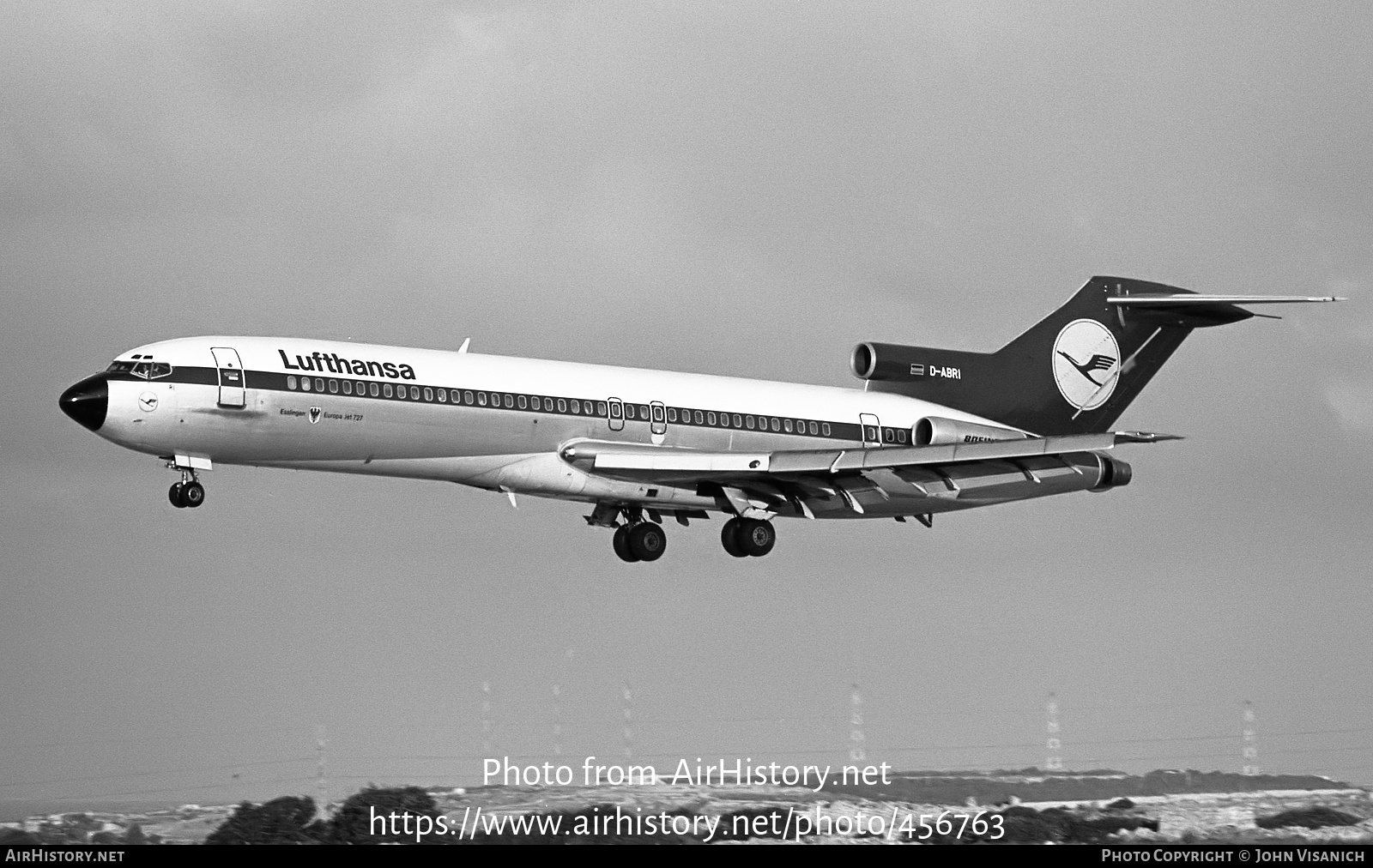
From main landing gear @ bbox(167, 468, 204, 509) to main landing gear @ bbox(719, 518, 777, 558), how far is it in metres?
12.1

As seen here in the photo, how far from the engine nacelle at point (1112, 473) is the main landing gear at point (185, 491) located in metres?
20.4

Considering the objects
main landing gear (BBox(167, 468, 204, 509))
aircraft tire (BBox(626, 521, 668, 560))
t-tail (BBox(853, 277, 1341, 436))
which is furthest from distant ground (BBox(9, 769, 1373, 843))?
t-tail (BBox(853, 277, 1341, 436))

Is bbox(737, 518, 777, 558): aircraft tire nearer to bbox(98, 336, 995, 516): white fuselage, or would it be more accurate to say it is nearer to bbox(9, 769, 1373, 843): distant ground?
bbox(98, 336, 995, 516): white fuselage

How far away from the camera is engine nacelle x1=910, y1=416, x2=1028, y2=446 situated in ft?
155

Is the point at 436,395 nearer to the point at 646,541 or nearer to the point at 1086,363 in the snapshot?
the point at 646,541

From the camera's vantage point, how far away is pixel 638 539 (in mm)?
45219

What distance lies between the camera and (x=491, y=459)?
135ft

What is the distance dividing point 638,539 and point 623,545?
0.50 metres

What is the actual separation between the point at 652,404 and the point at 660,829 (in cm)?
1034

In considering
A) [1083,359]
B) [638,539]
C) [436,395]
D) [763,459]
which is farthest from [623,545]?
[1083,359]

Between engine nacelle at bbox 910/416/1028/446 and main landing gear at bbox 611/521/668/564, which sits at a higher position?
engine nacelle at bbox 910/416/1028/446

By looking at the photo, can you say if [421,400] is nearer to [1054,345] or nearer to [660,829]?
[660,829]

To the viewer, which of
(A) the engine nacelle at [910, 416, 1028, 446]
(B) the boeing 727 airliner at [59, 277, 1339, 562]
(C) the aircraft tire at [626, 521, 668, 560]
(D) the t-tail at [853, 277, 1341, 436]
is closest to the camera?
(B) the boeing 727 airliner at [59, 277, 1339, 562]

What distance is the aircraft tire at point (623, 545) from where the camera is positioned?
149 feet
